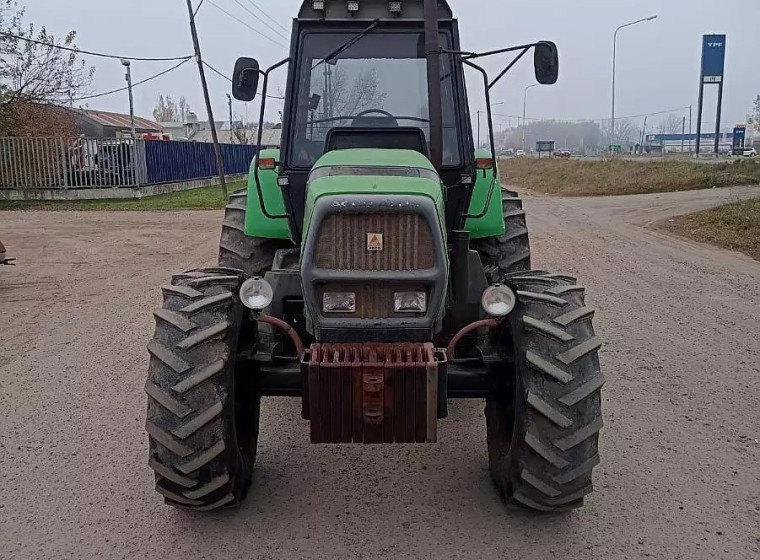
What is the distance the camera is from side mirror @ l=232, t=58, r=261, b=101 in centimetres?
461

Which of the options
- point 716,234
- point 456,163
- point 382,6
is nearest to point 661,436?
point 456,163

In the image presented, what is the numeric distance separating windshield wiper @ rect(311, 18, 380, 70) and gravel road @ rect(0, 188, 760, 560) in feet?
7.75

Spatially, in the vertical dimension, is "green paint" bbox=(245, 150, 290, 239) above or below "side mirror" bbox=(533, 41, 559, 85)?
below

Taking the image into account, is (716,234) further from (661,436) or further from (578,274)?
(661,436)

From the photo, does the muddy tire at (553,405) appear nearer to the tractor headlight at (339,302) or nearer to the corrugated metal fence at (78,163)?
the tractor headlight at (339,302)

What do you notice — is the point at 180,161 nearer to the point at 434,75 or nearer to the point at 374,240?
the point at 434,75

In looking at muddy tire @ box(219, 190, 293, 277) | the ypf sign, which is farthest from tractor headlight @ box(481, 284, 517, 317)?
the ypf sign

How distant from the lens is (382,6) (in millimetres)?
4953

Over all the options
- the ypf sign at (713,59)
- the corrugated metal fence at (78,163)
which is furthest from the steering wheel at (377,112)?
the ypf sign at (713,59)

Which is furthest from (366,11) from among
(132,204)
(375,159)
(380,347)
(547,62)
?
(132,204)

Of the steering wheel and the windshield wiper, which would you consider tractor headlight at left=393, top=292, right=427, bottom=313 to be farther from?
the windshield wiper

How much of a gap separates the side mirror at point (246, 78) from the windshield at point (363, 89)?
0.96ft

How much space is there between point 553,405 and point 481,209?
199 cm

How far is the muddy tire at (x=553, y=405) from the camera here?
11.6 ft
